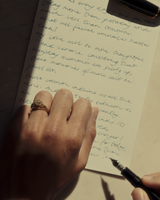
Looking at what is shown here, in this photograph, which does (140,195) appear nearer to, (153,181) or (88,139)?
(153,181)

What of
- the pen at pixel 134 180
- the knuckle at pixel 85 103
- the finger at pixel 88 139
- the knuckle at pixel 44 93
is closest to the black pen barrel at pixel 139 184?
the pen at pixel 134 180

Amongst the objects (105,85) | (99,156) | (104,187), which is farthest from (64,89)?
(104,187)

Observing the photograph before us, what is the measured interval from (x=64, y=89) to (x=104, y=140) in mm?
224

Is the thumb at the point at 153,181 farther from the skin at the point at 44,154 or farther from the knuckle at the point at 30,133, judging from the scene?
the knuckle at the point at 30,133

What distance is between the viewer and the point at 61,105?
0.53 m

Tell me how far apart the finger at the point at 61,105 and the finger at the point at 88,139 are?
0.29 ft

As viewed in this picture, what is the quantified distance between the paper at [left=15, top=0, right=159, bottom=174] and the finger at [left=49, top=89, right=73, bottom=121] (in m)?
0.05

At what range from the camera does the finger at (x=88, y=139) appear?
54 cm

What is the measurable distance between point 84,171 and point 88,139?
0.39 ft

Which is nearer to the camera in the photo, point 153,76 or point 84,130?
point 84,130

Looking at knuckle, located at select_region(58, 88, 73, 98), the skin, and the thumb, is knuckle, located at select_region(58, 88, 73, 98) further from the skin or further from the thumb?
the thumb

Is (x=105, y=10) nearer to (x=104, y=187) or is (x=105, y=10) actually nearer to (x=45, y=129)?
(x=45, y=129)

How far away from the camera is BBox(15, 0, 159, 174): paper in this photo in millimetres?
601

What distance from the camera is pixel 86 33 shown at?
62cm
